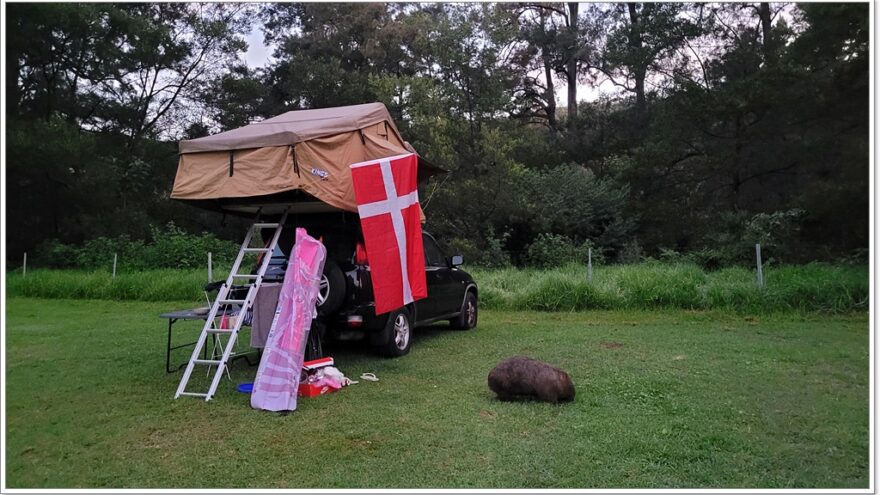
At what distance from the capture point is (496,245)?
19859 millimetres

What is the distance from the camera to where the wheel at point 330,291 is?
21.5ft

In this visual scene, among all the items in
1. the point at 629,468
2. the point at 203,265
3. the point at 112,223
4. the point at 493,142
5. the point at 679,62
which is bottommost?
the point at 629,468

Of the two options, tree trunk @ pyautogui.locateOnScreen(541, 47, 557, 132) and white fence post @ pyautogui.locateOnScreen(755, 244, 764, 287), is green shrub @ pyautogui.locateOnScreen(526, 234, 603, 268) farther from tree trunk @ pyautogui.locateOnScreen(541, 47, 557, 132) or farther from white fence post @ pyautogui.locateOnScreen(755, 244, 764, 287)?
tree trunk @ pyautogui.locateOnScreen(541, 47, 557, 132)

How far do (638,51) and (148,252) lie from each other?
18486 mm

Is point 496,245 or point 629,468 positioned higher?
point 496,245

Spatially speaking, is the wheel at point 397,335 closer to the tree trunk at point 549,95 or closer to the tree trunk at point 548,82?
the tree trunk at point 548,82

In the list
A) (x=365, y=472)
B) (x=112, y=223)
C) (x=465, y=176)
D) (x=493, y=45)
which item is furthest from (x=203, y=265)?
(x=365, y=472)

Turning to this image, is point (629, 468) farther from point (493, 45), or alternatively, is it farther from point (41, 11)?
point (493, 45)

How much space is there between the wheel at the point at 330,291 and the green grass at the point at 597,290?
5952 mm

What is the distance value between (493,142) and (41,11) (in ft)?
42.5

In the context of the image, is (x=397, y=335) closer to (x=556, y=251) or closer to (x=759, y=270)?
(x=759, y=270)

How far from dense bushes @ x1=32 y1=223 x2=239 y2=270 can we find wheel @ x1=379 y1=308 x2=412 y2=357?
12.3 metres

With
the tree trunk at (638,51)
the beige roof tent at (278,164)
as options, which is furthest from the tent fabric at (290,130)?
the tree trunk at (638,51)

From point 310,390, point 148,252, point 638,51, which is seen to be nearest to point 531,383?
point 310,390
